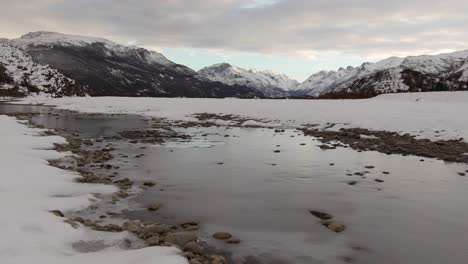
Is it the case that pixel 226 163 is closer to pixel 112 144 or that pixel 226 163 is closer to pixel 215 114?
pixel 112 144

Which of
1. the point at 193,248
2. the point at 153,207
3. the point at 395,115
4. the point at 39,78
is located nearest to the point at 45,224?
the point at 193,248

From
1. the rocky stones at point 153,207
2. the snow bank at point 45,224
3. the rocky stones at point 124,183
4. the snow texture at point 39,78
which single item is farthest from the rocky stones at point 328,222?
the snow texture at point 39,78

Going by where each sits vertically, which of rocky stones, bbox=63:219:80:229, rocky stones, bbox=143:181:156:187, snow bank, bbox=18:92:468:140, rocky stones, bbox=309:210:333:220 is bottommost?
rocky stones, bbox=309:210:333:220

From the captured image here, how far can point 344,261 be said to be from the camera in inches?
306

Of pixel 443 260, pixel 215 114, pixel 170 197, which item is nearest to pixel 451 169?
pixel 443 260

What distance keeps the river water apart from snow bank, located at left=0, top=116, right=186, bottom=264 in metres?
1.56

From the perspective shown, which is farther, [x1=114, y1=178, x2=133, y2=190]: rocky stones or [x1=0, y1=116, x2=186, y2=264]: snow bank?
[x1=114, y1=178, x2=133, y2=190]: rocky stones

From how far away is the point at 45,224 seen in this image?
26.4 ft

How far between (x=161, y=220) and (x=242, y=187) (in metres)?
3.97

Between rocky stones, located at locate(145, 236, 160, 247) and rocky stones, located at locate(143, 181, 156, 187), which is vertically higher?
rocky stones, located at locate(145, 236, 160, 247)

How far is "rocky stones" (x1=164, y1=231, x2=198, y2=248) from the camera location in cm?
830

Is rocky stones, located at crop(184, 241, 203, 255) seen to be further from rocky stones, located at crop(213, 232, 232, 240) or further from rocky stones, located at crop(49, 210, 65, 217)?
rocky stones, located at crop(49, 210, 65, 217)

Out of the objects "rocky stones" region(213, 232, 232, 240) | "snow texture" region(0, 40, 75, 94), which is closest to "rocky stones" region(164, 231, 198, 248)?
"rocky stones" region(213, 232, 232, 240)

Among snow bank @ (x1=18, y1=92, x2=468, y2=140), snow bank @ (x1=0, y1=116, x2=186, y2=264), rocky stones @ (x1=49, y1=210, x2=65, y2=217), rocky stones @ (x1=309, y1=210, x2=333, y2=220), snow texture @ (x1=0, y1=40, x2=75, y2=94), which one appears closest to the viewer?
snow bank @ (x1=0, y1=116, x2=186, y2=264)
